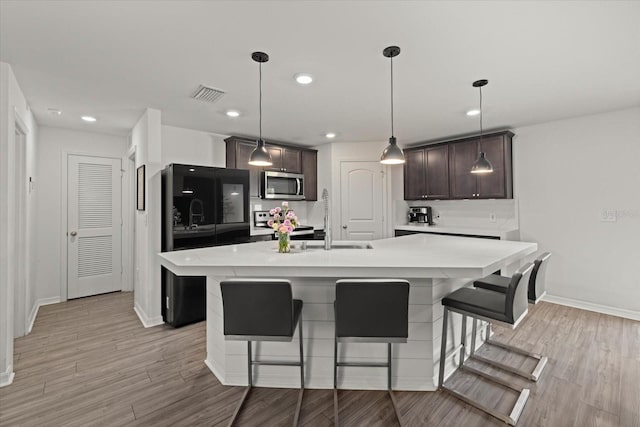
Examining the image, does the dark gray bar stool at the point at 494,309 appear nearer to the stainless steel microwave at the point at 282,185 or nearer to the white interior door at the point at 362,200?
the white interior door at the point at 362,200

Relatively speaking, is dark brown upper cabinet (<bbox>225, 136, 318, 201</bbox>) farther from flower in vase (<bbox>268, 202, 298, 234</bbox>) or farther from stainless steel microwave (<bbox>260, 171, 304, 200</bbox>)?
flower in vase (<bbox>268, 202, 298, 234</bbox>)

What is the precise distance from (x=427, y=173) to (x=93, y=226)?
5.22 meters

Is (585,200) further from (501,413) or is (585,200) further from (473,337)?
(501,413)

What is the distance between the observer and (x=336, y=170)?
5199mm

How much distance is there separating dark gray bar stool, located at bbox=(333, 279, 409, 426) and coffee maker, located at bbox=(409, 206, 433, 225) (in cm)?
372

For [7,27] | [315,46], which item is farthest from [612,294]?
[7,27]

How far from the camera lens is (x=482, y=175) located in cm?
436

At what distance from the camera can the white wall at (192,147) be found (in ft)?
13.4

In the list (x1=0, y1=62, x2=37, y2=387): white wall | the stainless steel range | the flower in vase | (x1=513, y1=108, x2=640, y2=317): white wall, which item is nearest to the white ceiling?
(x1=0, y1=62, x2=37, y2=387): white wall

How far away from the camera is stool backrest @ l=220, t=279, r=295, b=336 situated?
1753mm

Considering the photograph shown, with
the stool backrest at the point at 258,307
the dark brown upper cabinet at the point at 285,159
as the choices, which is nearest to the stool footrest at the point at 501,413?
the stool backrest at the point at 258,307

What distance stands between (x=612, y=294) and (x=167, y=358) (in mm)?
4982

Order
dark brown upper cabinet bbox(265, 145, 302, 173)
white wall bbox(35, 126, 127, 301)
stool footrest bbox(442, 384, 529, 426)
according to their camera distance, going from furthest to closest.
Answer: dark brown upper cabinet bbox(265, 145, 302, 173) < white wall bbox(35, 126, 127, 301) < stool footrest bbox(442, 384, 529, 426)

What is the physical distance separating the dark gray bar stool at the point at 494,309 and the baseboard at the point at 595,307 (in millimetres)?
2535
